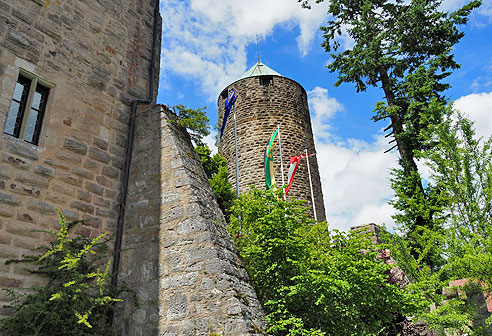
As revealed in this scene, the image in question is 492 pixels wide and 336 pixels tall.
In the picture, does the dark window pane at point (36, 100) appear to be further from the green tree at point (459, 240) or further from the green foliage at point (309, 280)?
the green tree at point (459, 240)

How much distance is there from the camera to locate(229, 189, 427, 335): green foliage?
16.4 feet

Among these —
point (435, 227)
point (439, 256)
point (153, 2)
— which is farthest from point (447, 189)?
point (153, 2)

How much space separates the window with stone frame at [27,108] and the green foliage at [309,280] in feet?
10.2

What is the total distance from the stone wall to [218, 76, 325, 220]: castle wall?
42.6 ft

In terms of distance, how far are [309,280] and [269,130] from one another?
1477 centimetres

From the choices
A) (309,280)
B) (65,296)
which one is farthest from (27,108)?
(309,280)

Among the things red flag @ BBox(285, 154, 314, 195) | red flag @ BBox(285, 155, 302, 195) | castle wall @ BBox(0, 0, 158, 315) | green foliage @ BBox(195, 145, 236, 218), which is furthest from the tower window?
castle wall @ BBox(0, 0, 158, 315)

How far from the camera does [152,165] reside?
5.19 m

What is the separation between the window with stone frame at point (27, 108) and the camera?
4348 millimetres

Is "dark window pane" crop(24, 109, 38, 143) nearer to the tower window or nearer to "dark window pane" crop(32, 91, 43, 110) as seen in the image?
"dark window pane" crop(32, 91, 43, 110)

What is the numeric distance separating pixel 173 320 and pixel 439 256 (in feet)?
22.8

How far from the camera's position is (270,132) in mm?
19266

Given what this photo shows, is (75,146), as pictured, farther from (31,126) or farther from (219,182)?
(219,182)

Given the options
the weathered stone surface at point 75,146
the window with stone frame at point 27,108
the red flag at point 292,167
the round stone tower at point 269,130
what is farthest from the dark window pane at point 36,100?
the round stone tower at point 269,130
